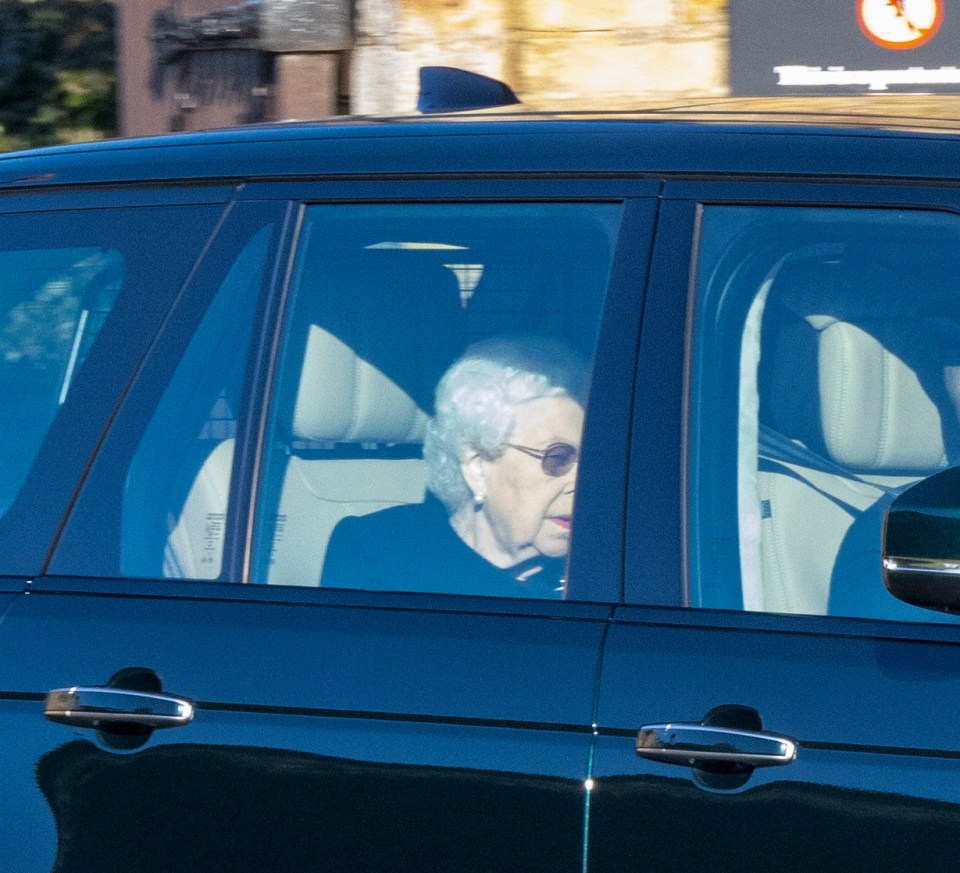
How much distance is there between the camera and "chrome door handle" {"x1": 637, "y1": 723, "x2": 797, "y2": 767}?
1.79 metres

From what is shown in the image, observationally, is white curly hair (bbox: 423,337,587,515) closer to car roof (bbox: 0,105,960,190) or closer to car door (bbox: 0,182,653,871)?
car door (bbox: 0,182,653,871)

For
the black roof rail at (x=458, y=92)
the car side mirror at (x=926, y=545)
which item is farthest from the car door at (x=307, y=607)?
the black roof rail at (x=458, y=92)

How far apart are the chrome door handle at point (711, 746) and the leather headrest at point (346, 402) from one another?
0.60 meters

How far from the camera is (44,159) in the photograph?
241 centimetres

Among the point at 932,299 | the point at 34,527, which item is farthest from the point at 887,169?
the point at 34,527

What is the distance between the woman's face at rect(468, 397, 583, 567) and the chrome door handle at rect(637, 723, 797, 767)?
11.3 inches

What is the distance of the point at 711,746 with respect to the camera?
180 cm

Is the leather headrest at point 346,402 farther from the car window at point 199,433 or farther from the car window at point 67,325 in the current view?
the car window at point 67,325

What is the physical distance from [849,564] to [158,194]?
1.13 metres

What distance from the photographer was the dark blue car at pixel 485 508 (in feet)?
5.96

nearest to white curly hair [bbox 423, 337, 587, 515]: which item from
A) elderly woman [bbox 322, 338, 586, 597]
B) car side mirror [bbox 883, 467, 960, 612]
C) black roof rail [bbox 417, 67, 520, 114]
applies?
elderly woman [bbox 322, 338, 586, 597]

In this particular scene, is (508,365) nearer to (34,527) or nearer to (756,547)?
(756,547)

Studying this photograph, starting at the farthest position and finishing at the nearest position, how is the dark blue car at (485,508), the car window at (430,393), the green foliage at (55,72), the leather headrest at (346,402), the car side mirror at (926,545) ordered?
the green foliage at (55,72)
the leather headrest at (346,402)
the car window at (430,393)
the dark blue car at (485,508)
the car side mirror at (926,545)

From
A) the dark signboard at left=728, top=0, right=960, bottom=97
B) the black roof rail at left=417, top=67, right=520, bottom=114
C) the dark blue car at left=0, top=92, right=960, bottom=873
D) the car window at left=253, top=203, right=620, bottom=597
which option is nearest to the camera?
the dark blue car at left=0, top=92, right=960, bottom=873
